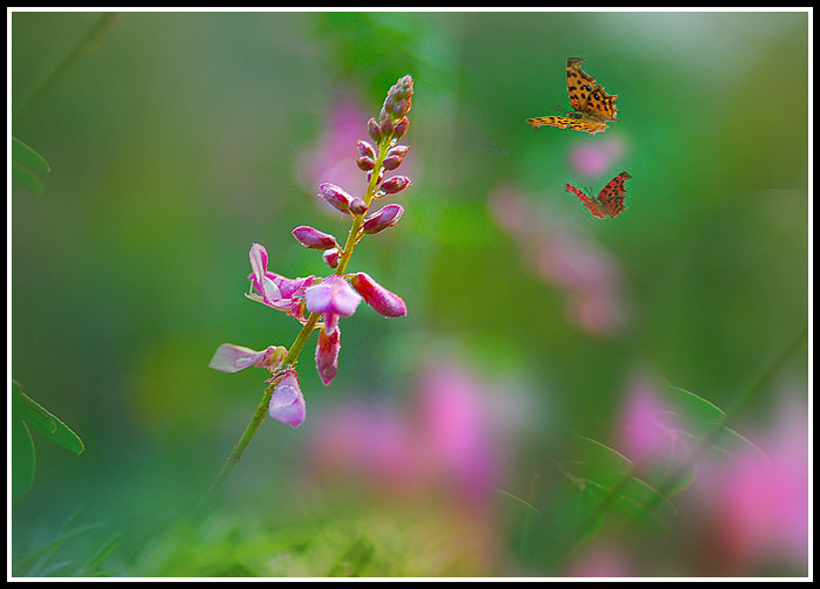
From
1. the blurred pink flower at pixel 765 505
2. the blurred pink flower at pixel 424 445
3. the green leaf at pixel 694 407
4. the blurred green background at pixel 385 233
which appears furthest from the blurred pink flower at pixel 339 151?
the blurred pink flower at pixel 765 505

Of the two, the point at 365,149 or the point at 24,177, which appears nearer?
the point at 365,149

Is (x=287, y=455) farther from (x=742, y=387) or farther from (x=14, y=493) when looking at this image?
(x=742, y=387)

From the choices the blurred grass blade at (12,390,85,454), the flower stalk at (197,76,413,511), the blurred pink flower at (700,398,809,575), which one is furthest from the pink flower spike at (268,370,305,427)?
the blurred pink flower at (700,398,809,575)

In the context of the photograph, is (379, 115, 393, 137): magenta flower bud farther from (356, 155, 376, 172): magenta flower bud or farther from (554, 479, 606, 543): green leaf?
(554, 479, 606, 543): green leaf

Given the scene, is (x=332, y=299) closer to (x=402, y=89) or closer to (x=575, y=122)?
(x=402, y=89)

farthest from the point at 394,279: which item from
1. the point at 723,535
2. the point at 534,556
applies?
the point at 723,535

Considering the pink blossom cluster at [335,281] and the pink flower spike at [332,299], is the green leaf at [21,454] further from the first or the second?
the pink flower spike at [332,299]

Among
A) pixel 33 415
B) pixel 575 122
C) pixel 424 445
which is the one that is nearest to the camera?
pixel 33 415

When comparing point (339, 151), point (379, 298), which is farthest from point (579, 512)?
point (339, 151)
